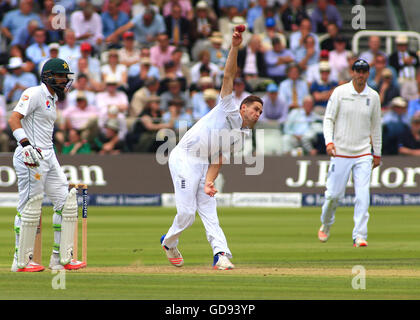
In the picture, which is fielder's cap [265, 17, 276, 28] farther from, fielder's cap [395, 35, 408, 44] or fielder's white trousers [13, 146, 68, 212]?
fielder's white trousers [13, 146, 68, 212]

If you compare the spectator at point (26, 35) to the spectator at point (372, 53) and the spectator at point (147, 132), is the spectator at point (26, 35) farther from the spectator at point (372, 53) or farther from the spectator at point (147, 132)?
the spectator at point (372, 53)

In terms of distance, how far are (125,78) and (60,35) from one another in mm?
1871

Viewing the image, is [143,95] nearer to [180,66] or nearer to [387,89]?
[180,66]

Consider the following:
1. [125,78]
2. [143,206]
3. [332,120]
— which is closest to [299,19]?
[125,78]

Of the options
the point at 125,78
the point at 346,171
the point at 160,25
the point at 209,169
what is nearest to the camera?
the point at 209,169

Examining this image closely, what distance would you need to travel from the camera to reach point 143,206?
17.0 meters

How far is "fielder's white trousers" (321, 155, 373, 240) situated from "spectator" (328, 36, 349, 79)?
8.27 metres

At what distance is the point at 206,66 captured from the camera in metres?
18.2

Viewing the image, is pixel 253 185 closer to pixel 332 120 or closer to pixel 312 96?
pixel 312 96

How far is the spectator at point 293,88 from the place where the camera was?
18.0 m

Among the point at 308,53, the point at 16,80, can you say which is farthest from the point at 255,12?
the point at 16,80

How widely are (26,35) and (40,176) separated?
37.0ft

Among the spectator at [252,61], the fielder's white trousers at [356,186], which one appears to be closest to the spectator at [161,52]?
the spectator at [252,61]

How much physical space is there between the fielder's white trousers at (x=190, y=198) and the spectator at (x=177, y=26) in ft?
37.2
